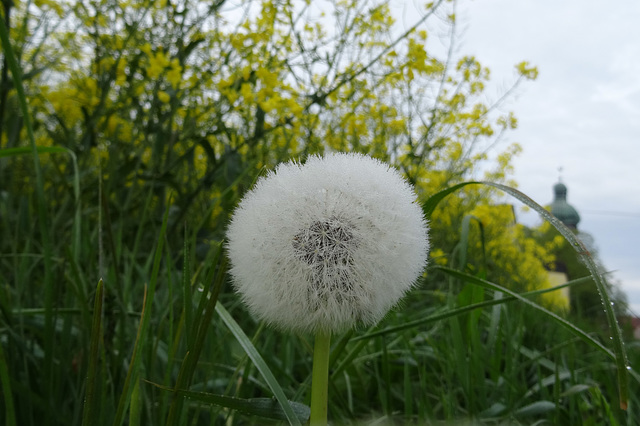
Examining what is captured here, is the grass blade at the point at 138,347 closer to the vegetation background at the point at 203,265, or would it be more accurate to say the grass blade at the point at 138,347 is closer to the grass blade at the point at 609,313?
the vegetation background at the point at 203,265

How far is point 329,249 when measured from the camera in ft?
2.01

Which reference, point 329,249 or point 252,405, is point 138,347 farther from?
point 329,249

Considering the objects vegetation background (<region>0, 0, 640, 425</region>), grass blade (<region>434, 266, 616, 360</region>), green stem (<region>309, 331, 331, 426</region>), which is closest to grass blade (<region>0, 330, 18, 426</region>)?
vegetation background (<region>0, 0, 640, 425</region>)

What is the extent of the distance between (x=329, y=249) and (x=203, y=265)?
460 millimetres

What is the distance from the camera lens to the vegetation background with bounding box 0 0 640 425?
0.93 metres

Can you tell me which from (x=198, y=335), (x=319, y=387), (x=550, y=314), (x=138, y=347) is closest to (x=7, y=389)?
(x=138, y=347)

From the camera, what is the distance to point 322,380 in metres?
0.58

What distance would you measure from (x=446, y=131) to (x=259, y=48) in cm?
124

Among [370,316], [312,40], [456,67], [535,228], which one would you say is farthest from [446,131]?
[535,228]

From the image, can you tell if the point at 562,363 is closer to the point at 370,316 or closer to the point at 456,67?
the point at 370,316

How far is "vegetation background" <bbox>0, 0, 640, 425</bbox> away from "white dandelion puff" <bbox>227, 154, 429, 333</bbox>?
3.1 inches

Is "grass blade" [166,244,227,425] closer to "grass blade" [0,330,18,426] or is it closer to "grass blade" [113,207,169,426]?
"grass blade" [113,207,169,426]

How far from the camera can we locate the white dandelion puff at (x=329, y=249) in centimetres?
60

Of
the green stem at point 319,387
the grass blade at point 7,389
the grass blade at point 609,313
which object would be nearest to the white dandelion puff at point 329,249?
the green stem at point 319,387
